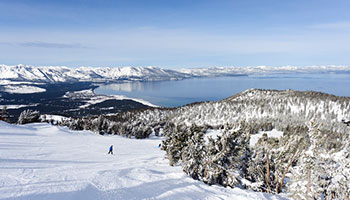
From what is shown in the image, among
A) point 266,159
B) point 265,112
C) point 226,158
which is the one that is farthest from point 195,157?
point 265,112

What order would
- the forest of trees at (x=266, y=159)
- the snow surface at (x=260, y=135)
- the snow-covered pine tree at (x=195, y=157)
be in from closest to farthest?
the forest of trees at (x=266, y=159), the snow-covered pine tree at (x=195, y=157), the snow surface at (x=260, y=135)

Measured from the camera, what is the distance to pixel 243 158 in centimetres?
2039

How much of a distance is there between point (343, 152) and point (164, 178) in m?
14.0

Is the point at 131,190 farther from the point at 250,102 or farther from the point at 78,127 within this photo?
the point at 250,102

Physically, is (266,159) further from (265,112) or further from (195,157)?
(265,112)

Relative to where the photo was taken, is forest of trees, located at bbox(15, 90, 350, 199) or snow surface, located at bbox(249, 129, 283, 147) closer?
forest of trees, located at bbox(15, 90, 350, 199)

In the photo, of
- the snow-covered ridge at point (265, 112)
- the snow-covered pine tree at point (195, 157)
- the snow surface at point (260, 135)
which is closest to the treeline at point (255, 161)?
the snow-covered pine tree at point (195, 157)

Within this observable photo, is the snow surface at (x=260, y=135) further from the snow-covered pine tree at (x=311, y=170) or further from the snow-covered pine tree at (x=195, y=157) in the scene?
the snow-covered pine tree at (x=311, y=170)

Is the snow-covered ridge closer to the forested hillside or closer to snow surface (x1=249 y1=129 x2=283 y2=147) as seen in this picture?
snow surface (x1=249 y1=129 x2=283 y2=147)

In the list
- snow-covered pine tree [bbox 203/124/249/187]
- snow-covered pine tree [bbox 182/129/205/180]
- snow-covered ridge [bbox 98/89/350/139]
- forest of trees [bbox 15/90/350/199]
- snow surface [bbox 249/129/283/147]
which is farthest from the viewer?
snow-covered ridge [bbox 98/89/350/139]

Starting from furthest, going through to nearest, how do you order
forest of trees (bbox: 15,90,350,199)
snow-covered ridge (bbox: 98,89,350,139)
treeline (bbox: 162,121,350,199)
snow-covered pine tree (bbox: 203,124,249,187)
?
snow-covered ridge (bbox: 98,89,350,139) < snow-covered pine tree (bbox: 203,124,249,187) < treeline (bbox: 162,121,350,199) < forest of trees (bbox: 15,90,350,199)

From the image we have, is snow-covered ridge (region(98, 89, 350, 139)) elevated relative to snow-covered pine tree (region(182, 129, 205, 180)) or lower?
lower

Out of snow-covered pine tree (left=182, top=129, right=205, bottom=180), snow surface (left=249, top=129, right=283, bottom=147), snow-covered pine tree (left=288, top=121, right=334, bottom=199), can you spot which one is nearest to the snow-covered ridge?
snow surface (left=249, top=129, right=283, bottom=147)

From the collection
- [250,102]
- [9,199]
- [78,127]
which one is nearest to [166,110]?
[250,102]
